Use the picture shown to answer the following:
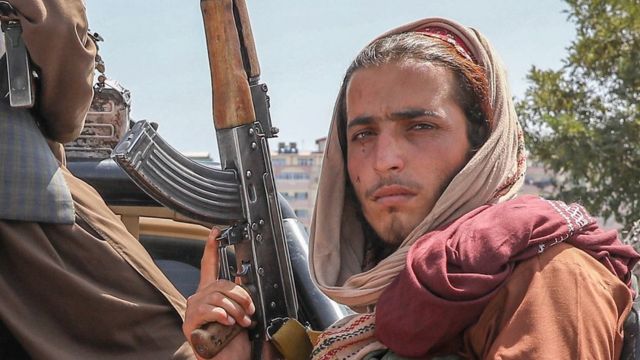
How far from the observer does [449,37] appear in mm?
2059

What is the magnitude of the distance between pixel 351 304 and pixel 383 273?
0.41 ft

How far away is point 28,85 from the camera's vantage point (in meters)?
2.70

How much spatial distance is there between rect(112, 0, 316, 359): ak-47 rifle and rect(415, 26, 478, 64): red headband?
27.6 inches

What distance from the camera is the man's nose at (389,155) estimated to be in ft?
6.28

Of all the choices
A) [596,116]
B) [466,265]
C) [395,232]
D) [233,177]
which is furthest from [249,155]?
[596,116]

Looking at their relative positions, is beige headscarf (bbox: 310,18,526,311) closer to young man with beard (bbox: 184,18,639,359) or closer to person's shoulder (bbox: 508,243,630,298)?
young man with beard (bbox: 184,18,639,359)

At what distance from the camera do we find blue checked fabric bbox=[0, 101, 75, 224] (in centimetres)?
258

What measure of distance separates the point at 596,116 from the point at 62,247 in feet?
28.4

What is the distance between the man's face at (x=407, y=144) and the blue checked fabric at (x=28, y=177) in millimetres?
1005

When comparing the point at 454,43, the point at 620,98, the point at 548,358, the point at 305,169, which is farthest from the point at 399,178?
the point at 305,169

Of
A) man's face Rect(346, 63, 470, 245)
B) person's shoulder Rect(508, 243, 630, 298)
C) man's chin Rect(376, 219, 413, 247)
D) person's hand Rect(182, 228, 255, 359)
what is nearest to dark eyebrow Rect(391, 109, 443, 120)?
man's face Rect(346, 63, 470, 245)

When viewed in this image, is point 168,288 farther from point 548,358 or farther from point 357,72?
point 548,358

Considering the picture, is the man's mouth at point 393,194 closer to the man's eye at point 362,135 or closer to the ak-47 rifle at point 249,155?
the man's eye at point 362,135

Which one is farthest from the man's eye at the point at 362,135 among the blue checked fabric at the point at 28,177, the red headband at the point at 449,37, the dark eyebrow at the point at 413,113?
the blue checked fabric at the point at 28,177
